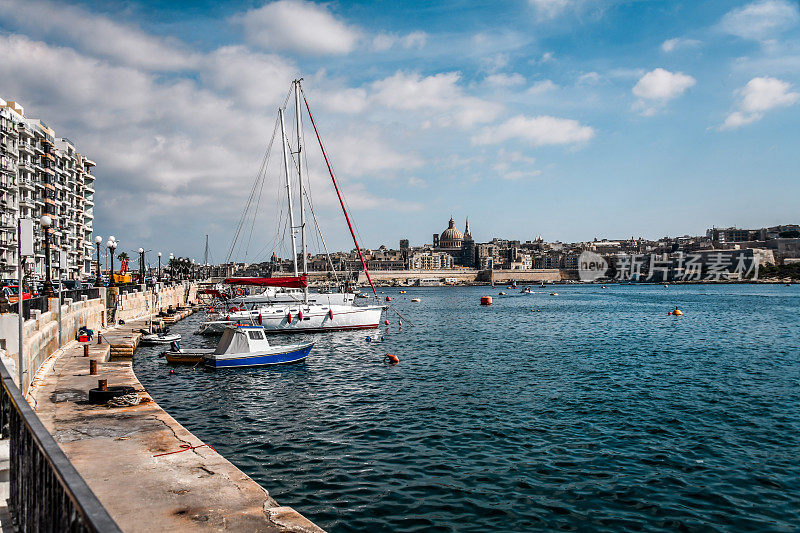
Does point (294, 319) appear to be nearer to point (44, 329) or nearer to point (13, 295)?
point (13, 295)

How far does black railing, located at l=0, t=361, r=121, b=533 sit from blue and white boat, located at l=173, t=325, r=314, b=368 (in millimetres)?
20590

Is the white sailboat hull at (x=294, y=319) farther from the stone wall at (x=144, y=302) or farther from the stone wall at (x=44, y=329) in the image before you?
the stone wall at (x=144, y=302)

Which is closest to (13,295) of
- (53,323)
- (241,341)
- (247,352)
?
(53,323)

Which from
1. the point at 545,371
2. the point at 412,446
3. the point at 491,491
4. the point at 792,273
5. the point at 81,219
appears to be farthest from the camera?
the point at 792,273

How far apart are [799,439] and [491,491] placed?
31.6ft

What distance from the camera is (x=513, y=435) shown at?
52.1 ft

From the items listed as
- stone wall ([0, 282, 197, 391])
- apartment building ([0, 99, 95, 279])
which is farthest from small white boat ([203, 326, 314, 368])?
apartment building ([0, 99, 95, 279])

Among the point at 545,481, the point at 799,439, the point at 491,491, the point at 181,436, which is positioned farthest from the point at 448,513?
the point at 799,439

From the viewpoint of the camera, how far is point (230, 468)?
1088cm

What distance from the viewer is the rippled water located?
11.2 m

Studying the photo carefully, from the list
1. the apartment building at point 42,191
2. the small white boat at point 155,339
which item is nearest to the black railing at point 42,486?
the small white boat at point 155,339

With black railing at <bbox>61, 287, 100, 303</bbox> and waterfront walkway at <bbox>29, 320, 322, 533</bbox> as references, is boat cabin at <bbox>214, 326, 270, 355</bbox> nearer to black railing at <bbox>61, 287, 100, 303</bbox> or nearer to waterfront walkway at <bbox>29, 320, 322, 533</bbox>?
waterfront walkway at <bbox>29, 320, 322, 533</bbox>

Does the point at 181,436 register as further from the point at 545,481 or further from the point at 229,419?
the point at 545,481

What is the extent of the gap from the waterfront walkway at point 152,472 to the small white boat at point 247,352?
9.25 meters
